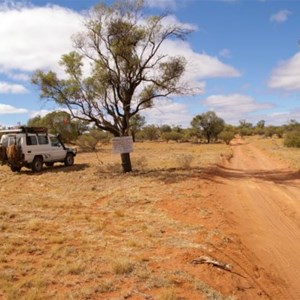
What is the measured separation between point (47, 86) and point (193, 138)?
72974mm

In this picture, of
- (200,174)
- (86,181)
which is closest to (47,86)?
(86,181)

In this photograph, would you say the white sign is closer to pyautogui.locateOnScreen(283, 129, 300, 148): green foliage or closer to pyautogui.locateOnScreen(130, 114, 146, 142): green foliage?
pyautogui.locateOnScreen(130, 114, 146, 142): green foliage

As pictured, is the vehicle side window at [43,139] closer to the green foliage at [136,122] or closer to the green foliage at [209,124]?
the green foliage at [136,122]

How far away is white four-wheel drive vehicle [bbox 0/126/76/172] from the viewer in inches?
860

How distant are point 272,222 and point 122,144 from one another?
11424mm

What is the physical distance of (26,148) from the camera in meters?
22.0

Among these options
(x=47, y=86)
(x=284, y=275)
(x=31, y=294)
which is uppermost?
(x=47, y=86)

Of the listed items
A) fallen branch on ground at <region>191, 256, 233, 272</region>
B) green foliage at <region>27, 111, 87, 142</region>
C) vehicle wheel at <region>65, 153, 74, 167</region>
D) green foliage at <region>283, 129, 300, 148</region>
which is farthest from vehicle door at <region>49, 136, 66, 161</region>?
green foliage at <region>283, 129, 300, 148</region>

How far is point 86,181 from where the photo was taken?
739 inches

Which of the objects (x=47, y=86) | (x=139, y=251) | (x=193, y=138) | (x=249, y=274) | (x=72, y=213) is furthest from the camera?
(x=193, y=138)

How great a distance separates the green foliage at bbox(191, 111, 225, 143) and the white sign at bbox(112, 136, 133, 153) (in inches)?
2209

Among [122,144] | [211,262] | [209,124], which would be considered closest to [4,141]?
[122,144]

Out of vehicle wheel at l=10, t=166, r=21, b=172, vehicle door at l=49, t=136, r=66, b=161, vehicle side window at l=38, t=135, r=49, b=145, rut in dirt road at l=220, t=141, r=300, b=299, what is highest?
vehicle side window at l=38, t=135, r=49, b=145

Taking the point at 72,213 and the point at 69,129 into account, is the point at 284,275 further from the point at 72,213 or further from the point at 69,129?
the point at 69,129
